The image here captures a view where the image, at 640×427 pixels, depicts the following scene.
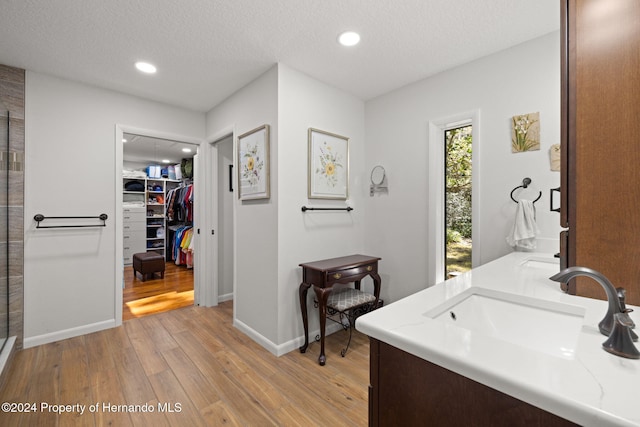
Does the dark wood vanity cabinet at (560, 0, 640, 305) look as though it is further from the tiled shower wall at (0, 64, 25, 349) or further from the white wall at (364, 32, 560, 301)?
the tiled shower wall at (0, 64, 25, 349)

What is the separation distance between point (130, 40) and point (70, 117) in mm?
1214

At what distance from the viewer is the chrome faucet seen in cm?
62

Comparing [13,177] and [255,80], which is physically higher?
[255,80]

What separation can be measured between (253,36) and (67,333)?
122 inches

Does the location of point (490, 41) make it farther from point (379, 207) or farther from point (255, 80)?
point (255, 80)

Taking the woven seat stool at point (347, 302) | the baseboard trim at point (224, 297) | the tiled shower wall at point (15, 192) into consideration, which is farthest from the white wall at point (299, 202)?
the tiled shower wall at point (15, 192)

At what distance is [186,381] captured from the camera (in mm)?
1998

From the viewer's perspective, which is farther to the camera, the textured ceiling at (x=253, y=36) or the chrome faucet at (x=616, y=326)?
the textured ceiling at (x=253, y=36)

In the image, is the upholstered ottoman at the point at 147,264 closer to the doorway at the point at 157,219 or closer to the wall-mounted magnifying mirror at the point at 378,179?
the doorway at the point at 157,219

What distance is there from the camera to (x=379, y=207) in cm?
301

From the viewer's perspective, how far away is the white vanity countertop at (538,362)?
1.58 ft

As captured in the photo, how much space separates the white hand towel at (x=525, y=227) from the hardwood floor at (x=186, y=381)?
1460mm

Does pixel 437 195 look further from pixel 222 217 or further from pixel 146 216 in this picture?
pixel 146 216

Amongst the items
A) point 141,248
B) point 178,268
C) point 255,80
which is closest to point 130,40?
point 255,80
